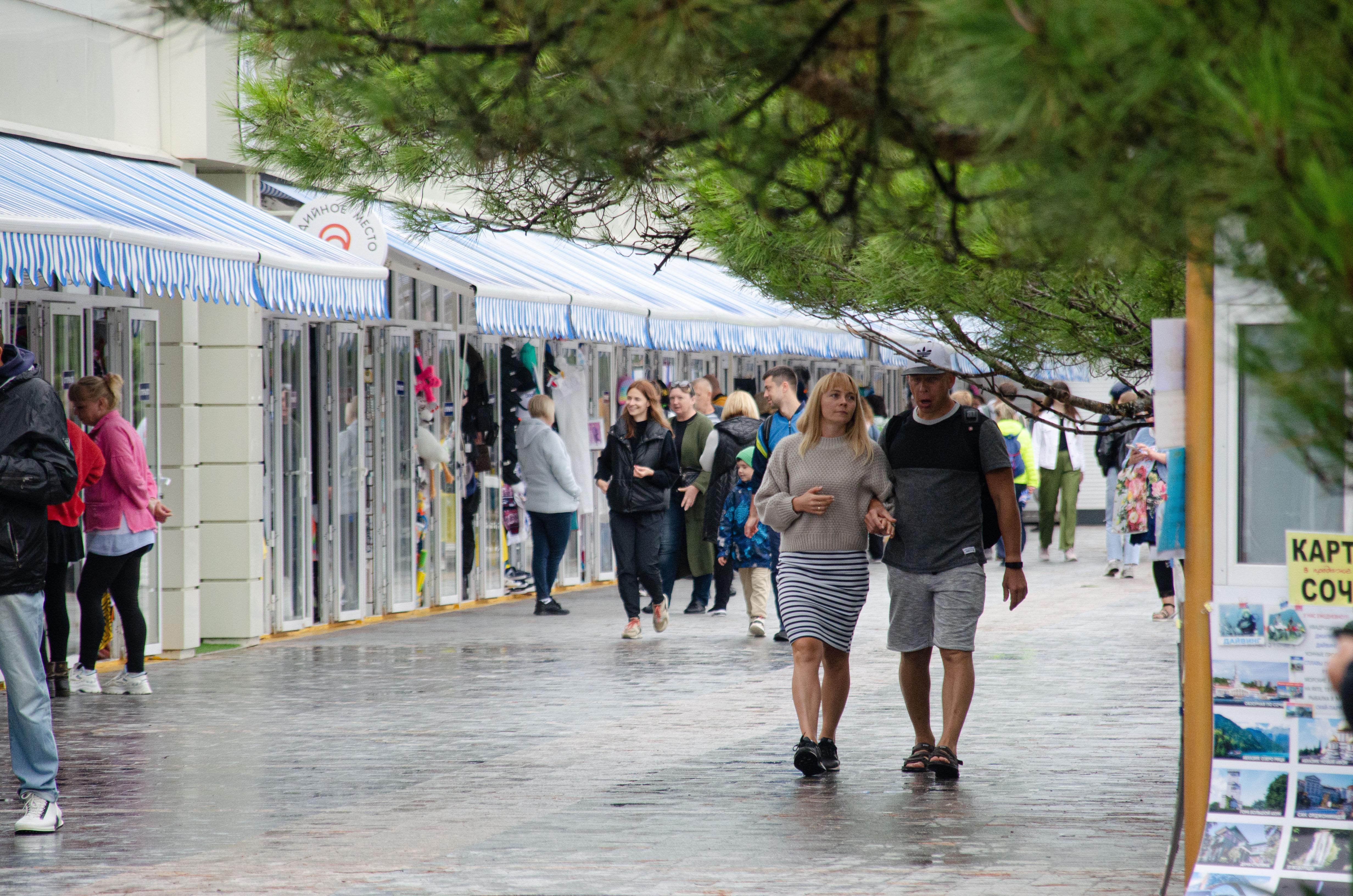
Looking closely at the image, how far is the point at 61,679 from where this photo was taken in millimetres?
10312

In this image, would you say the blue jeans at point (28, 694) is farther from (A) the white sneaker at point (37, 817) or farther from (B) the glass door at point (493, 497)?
(B) the glass door at point (493, 497)

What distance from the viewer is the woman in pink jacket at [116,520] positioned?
10.3 m

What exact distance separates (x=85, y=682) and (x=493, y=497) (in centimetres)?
665

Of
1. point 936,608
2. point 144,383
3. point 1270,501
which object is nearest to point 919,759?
point 936,608

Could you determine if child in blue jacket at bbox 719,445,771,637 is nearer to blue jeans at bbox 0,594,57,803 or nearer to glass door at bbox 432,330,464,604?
glass door at bbox 432,330,464,604

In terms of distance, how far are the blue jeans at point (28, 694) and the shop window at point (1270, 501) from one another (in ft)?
13.9

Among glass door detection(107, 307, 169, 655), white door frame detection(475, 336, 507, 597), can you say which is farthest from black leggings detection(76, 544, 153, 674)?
white door frame detection(475, 336, 507, 597)

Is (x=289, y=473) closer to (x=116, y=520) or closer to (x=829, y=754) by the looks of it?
(x=116, y=520)

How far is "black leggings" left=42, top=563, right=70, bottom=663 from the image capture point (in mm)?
9758

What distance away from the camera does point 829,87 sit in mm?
3434

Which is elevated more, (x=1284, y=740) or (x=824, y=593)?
(x=824, y=593)

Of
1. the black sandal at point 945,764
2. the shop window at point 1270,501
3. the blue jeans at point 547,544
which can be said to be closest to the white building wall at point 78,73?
the blue jeans at point 547,544

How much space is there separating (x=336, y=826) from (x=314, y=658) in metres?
5.78

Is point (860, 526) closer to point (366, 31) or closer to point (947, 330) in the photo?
point (947, 330)
